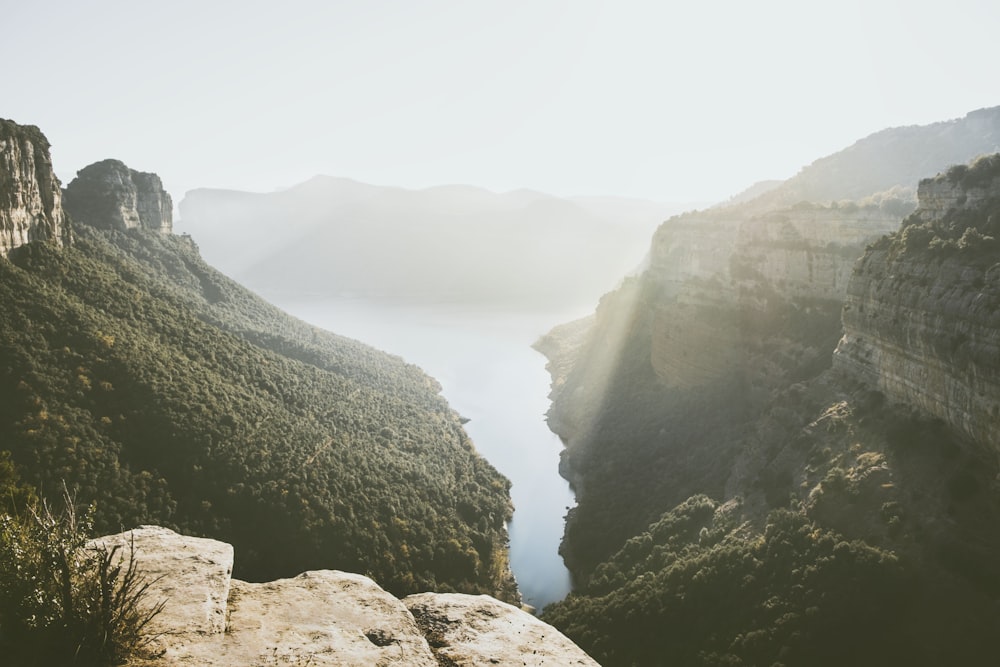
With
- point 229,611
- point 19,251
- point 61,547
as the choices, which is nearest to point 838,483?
point 229,611

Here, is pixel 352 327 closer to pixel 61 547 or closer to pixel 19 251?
pixel 19 251

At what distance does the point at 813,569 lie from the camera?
23281 millimetres

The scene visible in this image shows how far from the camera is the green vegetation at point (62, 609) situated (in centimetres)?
797

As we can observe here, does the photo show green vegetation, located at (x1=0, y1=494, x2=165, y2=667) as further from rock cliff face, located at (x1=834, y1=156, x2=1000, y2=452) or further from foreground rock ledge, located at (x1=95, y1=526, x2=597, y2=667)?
rock cliff face, located at (x1=834, y1=156, x2=1000, y2=452)

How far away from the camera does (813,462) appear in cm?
2962

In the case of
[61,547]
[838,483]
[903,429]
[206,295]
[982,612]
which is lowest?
[982,612]

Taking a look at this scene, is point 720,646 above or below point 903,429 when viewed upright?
below

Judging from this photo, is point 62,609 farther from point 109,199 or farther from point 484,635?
point 109,199

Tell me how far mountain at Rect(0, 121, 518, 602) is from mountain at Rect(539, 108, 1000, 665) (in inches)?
390

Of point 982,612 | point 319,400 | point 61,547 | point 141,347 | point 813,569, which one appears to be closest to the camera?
point 61,547

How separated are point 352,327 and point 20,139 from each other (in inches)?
4029

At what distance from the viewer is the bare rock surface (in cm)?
1057

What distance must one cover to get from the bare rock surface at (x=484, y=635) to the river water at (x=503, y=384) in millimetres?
29004

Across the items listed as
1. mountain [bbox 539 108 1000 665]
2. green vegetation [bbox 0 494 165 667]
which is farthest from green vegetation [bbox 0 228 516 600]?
green vegetation [bbox 0 494 165 667]
